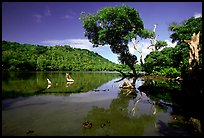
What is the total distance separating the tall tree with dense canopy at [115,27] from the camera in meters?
44.1

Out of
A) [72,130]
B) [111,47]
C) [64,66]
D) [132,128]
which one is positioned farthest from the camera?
[64,66]

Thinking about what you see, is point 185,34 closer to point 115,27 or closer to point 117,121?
point 115,27

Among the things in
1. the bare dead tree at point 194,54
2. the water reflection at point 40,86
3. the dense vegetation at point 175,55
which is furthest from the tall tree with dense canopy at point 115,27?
the bare dead tree at point 194,54

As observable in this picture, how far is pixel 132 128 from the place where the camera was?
8930mm

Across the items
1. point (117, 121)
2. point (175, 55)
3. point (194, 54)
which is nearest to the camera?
point (117, 121)

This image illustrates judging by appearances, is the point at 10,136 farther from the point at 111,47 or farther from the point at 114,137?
the point at 111,47

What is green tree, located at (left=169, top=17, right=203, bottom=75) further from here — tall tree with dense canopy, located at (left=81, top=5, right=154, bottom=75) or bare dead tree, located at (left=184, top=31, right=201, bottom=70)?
bare dead tree, located at (left=184, top=31, right=201, bottom=70)

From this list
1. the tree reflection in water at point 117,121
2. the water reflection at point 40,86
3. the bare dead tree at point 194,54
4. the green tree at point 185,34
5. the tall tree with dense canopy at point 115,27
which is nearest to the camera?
the tree reflection in water at point 117,121

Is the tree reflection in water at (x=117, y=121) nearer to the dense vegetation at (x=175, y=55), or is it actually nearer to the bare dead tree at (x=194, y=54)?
the bare dead tree at (x=194, y=54)

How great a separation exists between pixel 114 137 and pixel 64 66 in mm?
112811

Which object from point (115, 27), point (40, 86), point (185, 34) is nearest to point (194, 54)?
point (40, 86)

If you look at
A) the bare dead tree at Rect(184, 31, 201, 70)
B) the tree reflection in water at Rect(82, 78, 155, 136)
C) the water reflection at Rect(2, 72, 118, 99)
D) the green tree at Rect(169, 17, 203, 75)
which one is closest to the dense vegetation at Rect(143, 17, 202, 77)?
the green tree at Rect(169, 17, 203, 75)

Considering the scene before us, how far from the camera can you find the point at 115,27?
45688 mm

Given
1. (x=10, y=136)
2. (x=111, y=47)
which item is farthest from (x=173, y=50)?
(x=10, y=136)
